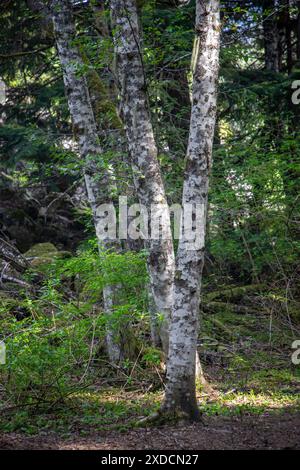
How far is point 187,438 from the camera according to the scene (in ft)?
19.4

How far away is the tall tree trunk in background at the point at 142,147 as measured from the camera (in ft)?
26.1

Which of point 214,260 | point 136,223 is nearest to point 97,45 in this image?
point 136,223

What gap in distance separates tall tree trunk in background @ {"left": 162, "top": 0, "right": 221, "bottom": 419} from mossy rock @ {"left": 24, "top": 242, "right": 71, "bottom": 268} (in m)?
7.84

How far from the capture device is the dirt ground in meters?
5.74

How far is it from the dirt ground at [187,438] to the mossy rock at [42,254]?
789 centimetres

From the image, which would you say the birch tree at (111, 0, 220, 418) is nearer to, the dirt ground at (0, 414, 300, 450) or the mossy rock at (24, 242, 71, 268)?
the dirt ground at (0, 414, 300, 450)

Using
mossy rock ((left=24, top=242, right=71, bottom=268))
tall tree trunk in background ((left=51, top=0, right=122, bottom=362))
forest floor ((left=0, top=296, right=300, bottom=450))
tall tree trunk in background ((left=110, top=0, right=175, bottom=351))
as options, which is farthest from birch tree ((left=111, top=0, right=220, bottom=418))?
mossy rock ((left=24, top=242, right=71, bottom=268))

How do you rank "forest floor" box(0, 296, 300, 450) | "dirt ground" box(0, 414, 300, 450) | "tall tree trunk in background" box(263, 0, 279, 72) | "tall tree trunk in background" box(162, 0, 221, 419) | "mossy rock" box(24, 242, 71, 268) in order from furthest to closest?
"tall tree trunk in background" box(263, 0, 279, 72) < "mossy rock" box(24, 242, 71, 268) < "tall tree trunk in background" box(162, 0, 221, 419) < "forest floor" box(0, 296, 300, 450) < "dirt ground" box(0, 414, 300, 450)

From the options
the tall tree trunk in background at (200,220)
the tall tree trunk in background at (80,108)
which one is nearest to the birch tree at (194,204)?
the tall tree trunk in background at (200,220)

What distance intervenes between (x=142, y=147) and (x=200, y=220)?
6.61 feet

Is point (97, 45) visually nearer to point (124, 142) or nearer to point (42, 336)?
point (124, 142)

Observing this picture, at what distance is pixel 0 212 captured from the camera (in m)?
17.2
